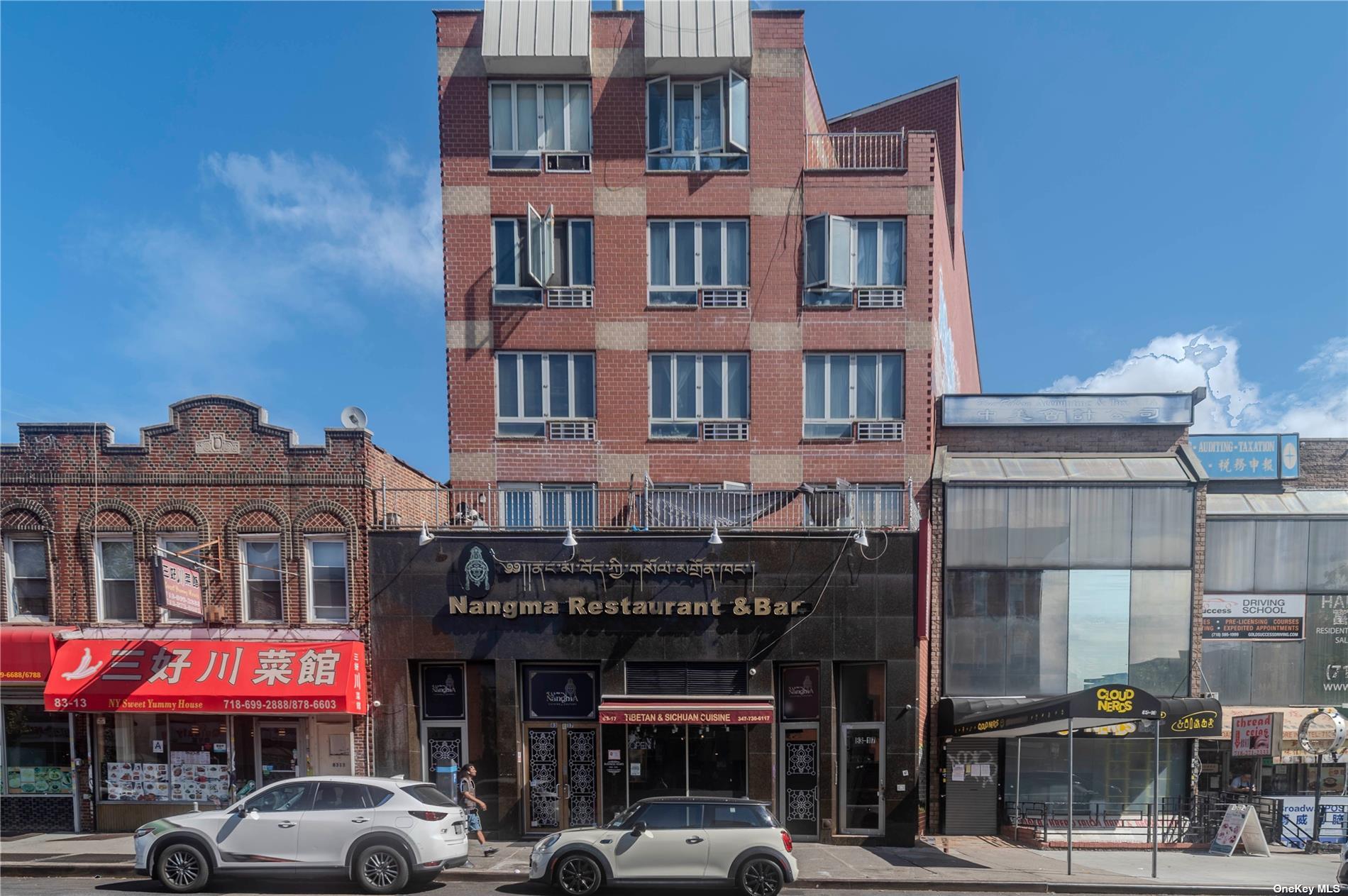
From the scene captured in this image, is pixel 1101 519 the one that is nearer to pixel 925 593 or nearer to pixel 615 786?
pixel 925 593

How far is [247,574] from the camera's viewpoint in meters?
15.3

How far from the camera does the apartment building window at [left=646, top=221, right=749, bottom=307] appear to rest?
17094mm

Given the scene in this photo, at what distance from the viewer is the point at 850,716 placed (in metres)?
15.5

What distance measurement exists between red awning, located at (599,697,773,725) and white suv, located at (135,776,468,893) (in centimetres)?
426

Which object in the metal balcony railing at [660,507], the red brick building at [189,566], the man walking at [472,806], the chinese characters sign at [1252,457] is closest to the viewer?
the man walking at [472,806]

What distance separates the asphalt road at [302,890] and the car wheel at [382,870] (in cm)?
38

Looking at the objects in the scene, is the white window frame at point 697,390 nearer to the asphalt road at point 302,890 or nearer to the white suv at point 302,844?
the asphalt road at point 302,890

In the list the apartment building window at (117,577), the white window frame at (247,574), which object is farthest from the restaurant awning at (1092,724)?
the apartment building window at (117,577)

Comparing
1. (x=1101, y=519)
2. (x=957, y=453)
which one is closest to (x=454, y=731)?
(x=957, y=453)

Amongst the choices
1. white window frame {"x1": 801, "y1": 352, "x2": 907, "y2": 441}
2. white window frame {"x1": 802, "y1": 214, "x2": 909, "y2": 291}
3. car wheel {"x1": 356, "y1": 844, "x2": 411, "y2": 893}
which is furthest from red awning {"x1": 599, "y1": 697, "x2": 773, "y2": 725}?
white window frame {"x1": 802, "y1": 214, "x2": 909, "y2": 291}

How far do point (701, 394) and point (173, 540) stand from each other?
458 inches

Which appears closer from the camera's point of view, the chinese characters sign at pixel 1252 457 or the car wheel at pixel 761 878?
the car wheel at pixel 761 878

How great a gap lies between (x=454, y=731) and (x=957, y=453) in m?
13.0

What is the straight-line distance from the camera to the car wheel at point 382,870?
11.0 m
